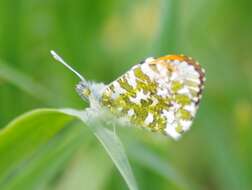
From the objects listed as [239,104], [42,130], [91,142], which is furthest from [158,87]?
[239,104]

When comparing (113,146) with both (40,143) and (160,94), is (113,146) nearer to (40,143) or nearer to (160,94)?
A: (40,143)

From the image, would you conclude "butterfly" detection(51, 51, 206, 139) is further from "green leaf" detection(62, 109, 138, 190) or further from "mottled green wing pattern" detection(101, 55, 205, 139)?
"green leaf" detection(62, 109, 138, 190)

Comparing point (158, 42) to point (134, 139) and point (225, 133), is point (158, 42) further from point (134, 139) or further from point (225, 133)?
point (225, 133)

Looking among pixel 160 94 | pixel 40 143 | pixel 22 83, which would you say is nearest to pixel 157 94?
pixel 160 94

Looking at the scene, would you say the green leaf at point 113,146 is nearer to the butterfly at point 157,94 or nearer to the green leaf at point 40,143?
the green leaf at point 40,143

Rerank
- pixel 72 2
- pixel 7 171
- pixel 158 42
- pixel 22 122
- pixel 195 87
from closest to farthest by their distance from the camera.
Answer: pixel 22 122, pixel 7 171, pixel 195 87, pixel 158 42, pixel 72 2

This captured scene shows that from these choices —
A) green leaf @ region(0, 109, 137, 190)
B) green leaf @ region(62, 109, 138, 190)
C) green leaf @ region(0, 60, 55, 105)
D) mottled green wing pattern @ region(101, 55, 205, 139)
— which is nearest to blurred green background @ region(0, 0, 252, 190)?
green leaf @ region(0, 60, 55, 105)
